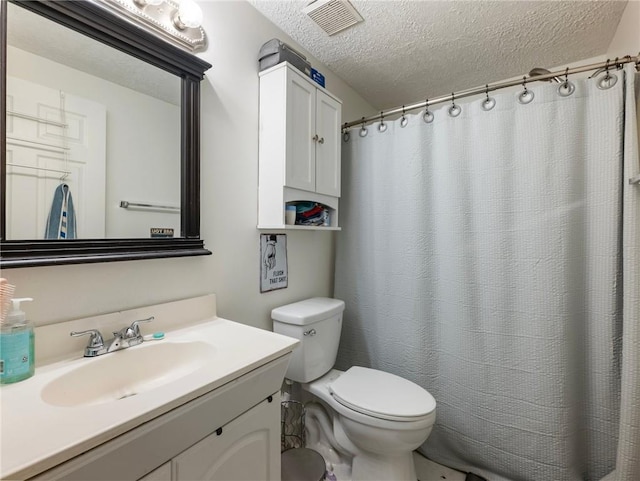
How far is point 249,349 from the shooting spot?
35.2 inches

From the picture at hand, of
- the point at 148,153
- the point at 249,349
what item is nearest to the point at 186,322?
the point at 249,349

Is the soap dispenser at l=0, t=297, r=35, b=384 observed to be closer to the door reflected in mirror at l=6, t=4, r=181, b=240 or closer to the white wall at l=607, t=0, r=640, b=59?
the door reflected in mirror at l=6, t=4, r=181, b=240

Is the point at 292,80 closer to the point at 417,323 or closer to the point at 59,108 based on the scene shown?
the point at 59,108

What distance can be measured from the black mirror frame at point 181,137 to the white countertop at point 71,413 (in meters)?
0.29

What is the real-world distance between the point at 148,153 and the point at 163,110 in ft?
0.57

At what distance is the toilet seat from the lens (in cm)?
118

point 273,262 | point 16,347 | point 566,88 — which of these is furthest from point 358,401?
point 566,88

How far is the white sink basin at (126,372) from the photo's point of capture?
75 centimetres

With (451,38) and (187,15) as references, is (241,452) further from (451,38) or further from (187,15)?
(451,38)

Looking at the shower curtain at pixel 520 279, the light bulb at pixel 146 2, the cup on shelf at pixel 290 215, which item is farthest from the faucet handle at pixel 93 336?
the shower curtain at pixel 520 279

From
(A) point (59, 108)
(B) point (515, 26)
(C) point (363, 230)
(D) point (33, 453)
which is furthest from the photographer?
(C) point (363, 230)

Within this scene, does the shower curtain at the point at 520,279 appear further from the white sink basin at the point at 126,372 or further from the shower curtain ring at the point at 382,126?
the white sink basin at the point at 126,372

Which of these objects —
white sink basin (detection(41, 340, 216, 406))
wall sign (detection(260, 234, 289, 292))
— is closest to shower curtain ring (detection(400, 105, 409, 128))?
wall sign (detection(260, 234, 289, 292))

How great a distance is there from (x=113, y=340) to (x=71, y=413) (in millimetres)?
342
